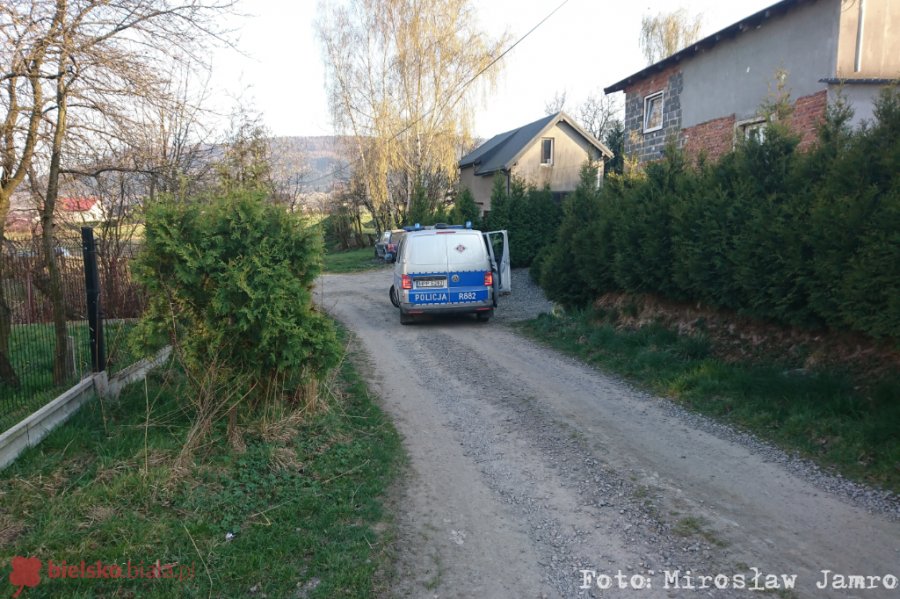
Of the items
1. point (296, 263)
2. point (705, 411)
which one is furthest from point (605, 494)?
point (296, 263)

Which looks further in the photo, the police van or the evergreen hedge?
the police van

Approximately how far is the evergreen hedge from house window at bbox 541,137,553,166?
2395cm

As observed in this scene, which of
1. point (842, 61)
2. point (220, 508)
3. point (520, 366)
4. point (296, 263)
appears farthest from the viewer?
point (842, 61)

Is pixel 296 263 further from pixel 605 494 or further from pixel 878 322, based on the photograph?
pixel 878 322

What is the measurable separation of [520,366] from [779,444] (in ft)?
13.3

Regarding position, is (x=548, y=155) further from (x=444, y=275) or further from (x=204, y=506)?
(x=204, y=506)

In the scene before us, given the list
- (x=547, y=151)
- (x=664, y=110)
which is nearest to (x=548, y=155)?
(x=547, y=151)

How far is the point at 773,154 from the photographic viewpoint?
7676 millimetres

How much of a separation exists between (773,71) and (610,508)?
1301 cm

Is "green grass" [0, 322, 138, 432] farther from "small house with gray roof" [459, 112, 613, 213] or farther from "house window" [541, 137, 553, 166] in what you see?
"house window" [541, 137, 553, 166]

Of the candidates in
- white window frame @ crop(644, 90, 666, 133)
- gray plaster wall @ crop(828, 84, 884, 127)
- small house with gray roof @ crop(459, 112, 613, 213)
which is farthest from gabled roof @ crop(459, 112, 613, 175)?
gray plaster wall @ crop(828, 84, 884, 127)

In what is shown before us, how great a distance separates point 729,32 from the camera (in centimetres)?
1452

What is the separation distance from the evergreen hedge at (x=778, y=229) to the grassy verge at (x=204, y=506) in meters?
4.65

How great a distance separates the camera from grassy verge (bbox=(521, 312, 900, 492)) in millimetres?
4898
